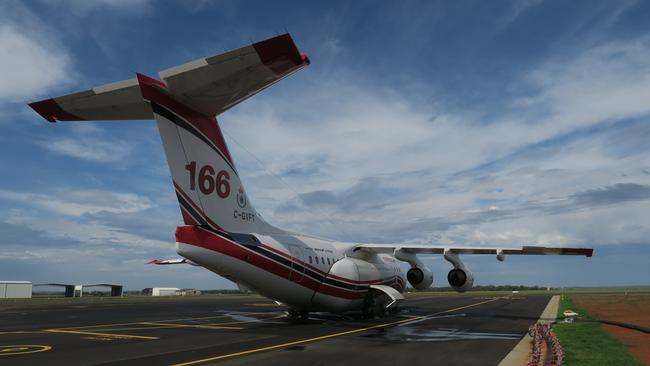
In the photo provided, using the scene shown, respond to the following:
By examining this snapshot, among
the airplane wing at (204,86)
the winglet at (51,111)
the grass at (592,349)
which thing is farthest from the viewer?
the winglet at (51,111)

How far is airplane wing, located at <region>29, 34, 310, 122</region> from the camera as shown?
35.5 feet

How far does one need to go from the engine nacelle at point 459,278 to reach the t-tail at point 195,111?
1080 centimetres

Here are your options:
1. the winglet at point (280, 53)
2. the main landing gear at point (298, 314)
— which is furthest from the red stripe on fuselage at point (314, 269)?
the winglet at point (280, 53)

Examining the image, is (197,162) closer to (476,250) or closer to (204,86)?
(204,86)

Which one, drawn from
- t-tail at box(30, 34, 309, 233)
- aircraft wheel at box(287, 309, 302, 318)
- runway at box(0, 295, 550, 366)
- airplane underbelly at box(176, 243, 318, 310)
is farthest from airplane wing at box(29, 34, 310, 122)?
aircraft wheel at box(287, 309, 302, 318)

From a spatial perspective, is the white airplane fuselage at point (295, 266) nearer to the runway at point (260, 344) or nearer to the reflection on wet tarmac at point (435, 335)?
the runway at point (260, 344)

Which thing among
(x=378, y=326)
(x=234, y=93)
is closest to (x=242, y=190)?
(x=234, y=93)

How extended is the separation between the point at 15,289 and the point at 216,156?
5554 centimetres

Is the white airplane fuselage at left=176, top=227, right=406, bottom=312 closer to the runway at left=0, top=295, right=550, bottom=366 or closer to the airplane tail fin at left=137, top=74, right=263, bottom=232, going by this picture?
the airplane tail fin at left=137, top=74, right=263, bottom=232

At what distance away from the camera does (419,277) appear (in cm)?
2344

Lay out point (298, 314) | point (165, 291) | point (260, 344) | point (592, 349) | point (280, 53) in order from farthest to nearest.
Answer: point (165, 291), point (298, 314), point (260, 344), point (592, 349), point (280, 53)

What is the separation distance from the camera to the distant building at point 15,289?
55.8 metres

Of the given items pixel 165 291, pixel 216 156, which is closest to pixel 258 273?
pixel 216 156

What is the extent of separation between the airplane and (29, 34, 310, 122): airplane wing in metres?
0.03
